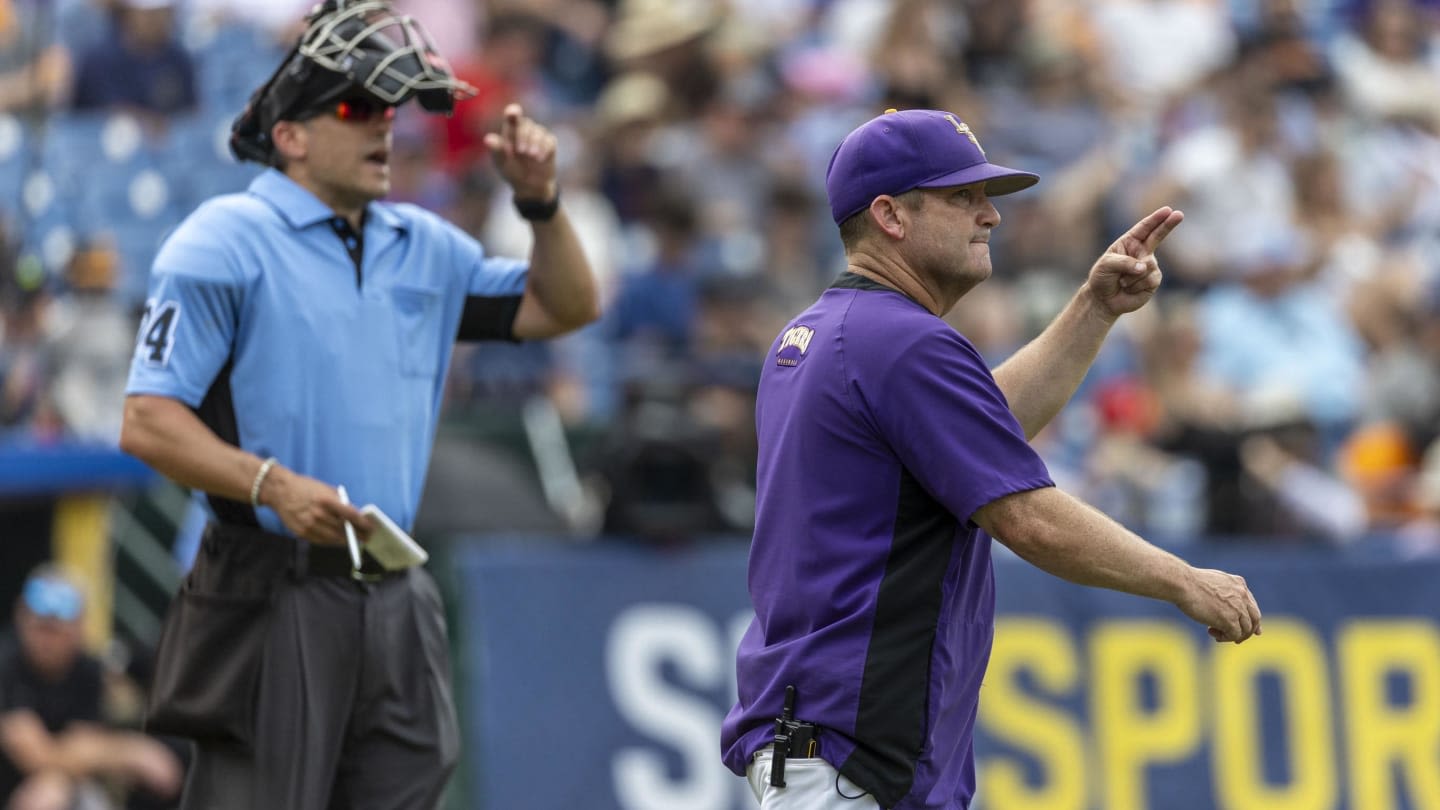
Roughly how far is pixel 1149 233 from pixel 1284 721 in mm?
6206

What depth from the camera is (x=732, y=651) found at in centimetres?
980

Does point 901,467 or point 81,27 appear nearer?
point 901,467

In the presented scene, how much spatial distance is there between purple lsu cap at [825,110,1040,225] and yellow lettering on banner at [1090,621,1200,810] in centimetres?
609

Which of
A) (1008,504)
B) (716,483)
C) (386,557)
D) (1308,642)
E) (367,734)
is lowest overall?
(1308,642)

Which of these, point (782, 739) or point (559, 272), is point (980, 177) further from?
point (559, 272)

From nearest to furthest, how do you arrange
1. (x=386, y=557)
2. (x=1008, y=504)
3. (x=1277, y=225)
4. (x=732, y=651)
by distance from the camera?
(x=1008, y=504)
(x=386, y=557)
(x=732, y=651)
(x=1277, y=225)

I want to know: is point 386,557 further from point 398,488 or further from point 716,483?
point 716,483

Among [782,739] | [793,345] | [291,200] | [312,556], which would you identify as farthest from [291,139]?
[782,739]

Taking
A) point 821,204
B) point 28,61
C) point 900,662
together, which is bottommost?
point 821,204

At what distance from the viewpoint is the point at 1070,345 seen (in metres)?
5.08

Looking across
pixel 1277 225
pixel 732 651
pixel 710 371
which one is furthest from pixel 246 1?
pixel 1277 225

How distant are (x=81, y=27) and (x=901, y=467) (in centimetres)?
755

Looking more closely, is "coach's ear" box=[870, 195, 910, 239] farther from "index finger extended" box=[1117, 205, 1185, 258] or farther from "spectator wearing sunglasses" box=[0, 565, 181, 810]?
"spectator wearing sunglasses" box=[0, 565, 181, 810]

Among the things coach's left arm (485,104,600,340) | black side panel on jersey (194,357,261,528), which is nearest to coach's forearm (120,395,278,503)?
black side panel on jersey (194,357,261,528)
